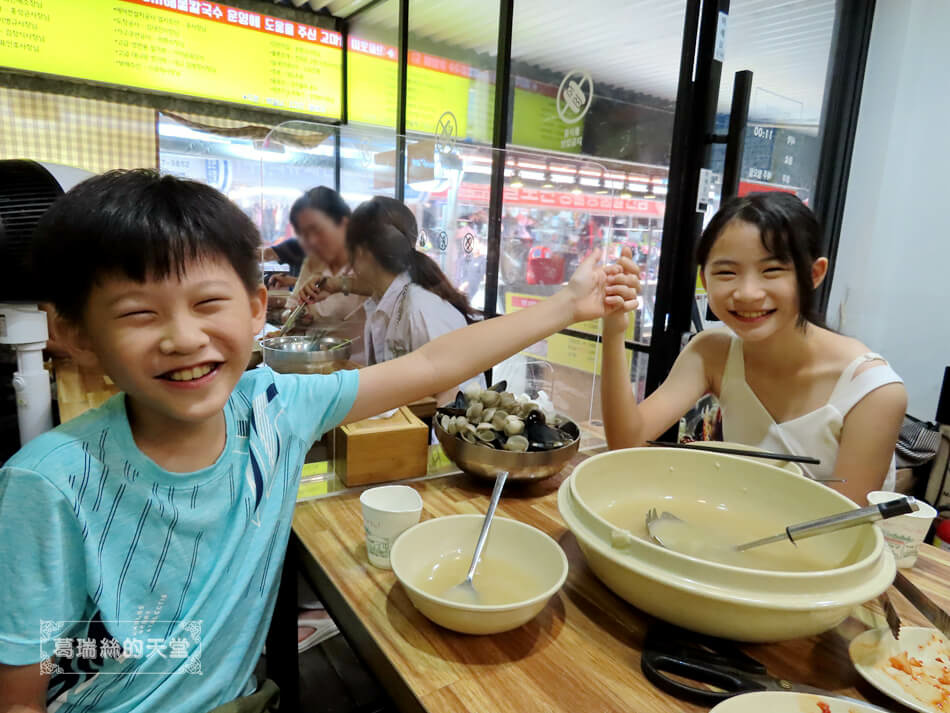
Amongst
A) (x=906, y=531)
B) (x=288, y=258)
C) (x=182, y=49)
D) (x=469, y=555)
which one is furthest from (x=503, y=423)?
(x=182, y=49)

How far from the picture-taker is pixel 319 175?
223 centimetres

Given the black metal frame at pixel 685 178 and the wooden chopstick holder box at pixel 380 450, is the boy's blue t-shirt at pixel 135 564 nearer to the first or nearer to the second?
the wooden chopstick holder box at pixel 380 450

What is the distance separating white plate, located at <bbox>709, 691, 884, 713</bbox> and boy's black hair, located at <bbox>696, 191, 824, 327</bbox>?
1.06 m

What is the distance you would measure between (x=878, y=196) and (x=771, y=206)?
7.05 ft

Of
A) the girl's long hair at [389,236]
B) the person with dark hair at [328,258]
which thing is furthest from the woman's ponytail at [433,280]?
the person with dark hair at [328,258]

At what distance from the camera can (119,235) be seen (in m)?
0.78

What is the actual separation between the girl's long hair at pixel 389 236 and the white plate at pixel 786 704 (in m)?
1.63

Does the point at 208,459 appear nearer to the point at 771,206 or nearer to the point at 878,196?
the point at 771,206

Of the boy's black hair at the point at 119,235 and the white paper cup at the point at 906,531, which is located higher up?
the boy's black hair at the point at 119,235

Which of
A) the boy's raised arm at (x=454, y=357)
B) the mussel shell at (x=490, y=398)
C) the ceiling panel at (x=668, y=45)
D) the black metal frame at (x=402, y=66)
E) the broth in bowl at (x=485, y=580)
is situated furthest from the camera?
the black metal frame at (x=402, y=66)

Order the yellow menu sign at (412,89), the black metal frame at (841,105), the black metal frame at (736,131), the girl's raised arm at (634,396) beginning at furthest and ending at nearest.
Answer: the yellow menu sign at (412,89), the black metal frame at (841,105), the black metal frame at (736,131), the girl's raised arm at (634,396)

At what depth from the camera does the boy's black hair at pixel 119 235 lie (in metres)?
0.78

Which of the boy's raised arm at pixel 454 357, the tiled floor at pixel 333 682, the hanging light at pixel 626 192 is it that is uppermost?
the hanging light at pixel 626 192

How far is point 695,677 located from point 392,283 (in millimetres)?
1582
